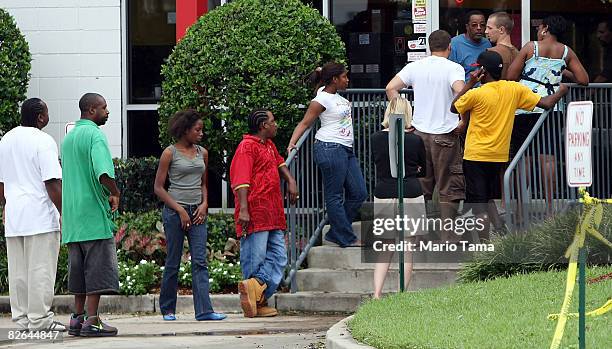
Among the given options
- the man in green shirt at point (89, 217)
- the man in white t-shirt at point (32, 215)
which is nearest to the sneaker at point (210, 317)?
the man in green shirt at point (89, 217)

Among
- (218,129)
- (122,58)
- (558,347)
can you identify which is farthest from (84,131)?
(122,58)

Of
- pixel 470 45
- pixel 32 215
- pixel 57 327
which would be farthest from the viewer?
pixel 470 45

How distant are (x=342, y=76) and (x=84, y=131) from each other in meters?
2.97

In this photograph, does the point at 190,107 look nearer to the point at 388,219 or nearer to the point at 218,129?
the point at 218,129

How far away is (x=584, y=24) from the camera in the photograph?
51.0 feet

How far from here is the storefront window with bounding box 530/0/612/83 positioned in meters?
15.4

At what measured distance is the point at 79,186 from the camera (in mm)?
10430

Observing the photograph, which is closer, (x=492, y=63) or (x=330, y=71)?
(x=492, y=63)

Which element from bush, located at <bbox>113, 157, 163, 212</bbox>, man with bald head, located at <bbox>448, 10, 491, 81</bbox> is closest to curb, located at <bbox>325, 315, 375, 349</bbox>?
man with bald head, located at <bbox>448, 10, 491, 81</bbox>

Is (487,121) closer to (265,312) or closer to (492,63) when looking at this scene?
(492,63)

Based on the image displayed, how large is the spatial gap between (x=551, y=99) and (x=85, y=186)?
15.1 feet

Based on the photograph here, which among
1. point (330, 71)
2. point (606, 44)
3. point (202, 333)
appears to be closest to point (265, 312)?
point (202, 333)

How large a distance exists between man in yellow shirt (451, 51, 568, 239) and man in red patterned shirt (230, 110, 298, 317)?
179 cm

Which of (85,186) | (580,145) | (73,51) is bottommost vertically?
(85,186)
